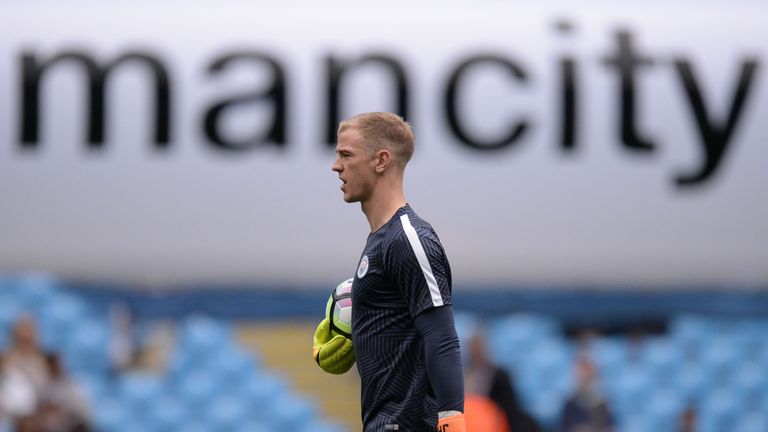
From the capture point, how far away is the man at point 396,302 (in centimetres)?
268

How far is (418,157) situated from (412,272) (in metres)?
7.48

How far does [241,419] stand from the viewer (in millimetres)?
9094

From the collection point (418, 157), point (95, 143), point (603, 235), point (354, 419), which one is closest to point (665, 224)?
point (603, 235)

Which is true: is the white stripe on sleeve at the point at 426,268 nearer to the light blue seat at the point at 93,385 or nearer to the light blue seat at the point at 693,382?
the light blue seat at the point at 93,385

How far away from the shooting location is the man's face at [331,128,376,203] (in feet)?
9.36

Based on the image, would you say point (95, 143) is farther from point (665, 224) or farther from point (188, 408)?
point (665, 224)

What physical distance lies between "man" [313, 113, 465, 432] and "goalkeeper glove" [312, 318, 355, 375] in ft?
0.34

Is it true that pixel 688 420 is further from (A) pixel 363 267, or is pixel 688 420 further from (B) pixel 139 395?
(A) pixel 363 267

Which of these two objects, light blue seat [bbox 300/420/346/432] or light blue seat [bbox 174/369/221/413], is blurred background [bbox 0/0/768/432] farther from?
light blue seat [bbox 174/369/221/413]

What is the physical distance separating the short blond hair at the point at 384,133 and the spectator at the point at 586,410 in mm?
5964

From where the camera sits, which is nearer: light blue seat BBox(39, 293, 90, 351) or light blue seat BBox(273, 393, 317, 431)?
light blue seat BBox(273, 393, 317, 431)

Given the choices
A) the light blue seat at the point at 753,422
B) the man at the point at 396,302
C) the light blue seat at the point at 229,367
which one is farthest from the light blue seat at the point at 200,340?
the man at the point at 396,302

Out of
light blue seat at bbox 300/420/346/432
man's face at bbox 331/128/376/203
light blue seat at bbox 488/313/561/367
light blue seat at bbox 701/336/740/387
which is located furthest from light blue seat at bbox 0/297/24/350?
man's face at bbox 331/128/376/203

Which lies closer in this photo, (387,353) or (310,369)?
(387,353)
